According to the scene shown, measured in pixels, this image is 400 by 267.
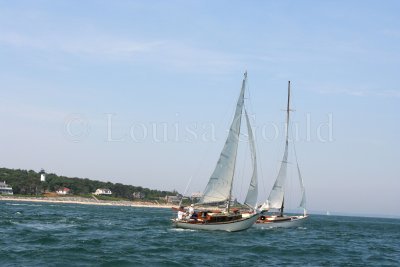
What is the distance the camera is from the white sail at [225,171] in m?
64.1

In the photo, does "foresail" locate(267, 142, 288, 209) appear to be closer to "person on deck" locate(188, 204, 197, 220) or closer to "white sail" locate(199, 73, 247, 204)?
"white sail" locate(199, 73, 247, 204)

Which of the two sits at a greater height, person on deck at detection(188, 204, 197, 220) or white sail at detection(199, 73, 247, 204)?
white sail at detection(199, 73, 247, 204)

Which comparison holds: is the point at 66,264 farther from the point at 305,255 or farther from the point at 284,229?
the point at 284,229

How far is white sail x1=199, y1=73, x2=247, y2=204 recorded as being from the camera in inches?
2525

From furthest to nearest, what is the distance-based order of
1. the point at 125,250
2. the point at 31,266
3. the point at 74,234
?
the point at 74,234
the point at 125,250
the point at 31,266

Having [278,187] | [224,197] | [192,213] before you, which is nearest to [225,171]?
[224,197]

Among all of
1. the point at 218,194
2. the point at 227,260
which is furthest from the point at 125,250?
the point at 218,194

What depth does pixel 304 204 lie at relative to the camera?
3659 inches

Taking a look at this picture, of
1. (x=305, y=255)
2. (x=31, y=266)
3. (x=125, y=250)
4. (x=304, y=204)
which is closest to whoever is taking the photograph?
(x=31, y=266)

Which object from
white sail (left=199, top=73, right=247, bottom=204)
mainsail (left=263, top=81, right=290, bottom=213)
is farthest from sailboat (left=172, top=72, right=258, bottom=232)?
mainsail (left=263, top=81, right=290, bottom=213)

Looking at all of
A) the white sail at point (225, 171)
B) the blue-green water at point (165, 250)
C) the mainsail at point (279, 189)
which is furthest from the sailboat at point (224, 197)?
the mainsail at point (279, 189)

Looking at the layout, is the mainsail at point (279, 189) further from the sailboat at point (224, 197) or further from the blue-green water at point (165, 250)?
the blue-green water at point (165, 250)

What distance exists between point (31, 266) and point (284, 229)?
51271 millimetres

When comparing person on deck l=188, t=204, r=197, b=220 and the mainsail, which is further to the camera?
the mainsail
